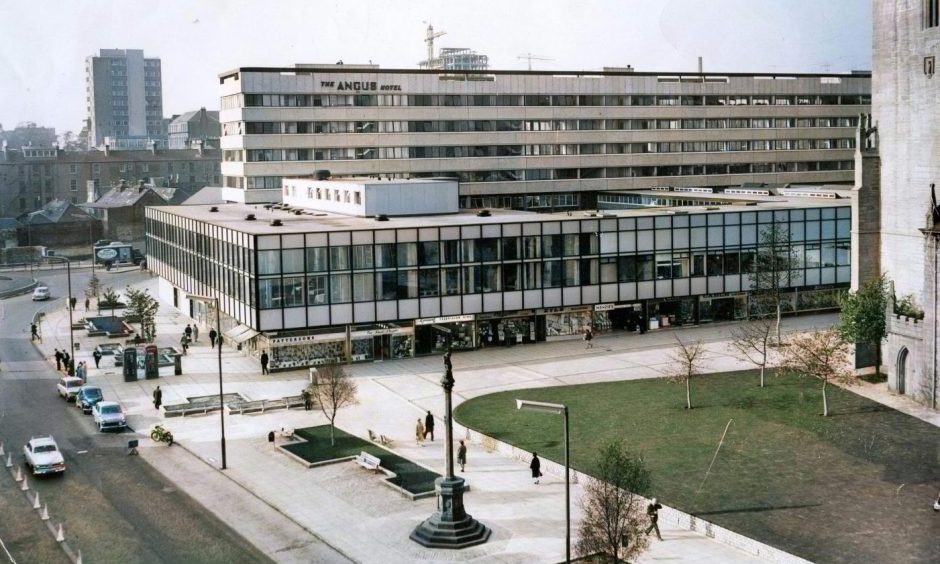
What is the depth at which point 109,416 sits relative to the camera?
55344mm

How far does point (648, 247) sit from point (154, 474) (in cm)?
4194

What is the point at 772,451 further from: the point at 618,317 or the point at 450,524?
the point at 618,317

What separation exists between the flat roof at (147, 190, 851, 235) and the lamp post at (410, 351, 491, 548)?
3295 centimetres

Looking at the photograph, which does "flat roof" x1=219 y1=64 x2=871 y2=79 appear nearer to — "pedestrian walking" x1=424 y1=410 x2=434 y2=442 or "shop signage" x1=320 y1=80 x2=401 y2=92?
"shop signage" x1=320 y1=80 x2=401 y2=92

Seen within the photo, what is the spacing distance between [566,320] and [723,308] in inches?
507

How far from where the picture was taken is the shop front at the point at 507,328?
248 ft

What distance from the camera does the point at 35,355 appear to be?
3086 inches

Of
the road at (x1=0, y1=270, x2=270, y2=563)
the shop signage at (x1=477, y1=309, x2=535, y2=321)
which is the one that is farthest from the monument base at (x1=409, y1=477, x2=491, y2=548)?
the shop signage at (x1=477, y1=309, x2=535, y2=321)

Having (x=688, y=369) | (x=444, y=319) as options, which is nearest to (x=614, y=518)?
(x=688, y=369)

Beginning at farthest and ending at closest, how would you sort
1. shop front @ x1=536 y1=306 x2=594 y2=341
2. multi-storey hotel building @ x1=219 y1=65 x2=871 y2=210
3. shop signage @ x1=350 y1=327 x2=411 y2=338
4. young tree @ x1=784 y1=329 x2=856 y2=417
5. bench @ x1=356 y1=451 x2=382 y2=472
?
multi-storey hotel building @ x1=219 y1=65 x2=871 y2=210 → shop front @ x1=536 y1=306 x2=594 y2=341 → shop signage @ x1=350 y1=327 x2=411 y2=338 → young tree @ x1=784 y1=329 x2=856 y2=417 → bench @ x1=356 y1=451 x2=382 y2=472

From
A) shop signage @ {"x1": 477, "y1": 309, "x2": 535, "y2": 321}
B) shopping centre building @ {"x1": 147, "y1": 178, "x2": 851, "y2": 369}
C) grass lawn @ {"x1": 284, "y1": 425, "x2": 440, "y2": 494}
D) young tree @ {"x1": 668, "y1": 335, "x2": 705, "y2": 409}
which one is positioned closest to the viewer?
grass lawn @ {"x1": 284, "y1": 425, "x2": 440, "y2": 494}

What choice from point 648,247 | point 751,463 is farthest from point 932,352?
point 648,247

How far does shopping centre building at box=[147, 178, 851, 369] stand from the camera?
69625mm

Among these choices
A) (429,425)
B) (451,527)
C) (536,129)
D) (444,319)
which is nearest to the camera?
(451,527)
